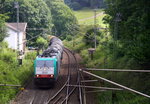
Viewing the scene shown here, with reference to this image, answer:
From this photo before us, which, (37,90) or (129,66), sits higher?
(129,66)

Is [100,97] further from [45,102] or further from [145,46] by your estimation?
[145,46]

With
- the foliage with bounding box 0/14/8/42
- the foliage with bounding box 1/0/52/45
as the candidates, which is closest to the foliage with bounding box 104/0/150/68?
the foliage with bounding box 0/14/8/42

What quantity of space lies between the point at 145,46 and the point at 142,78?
8.56 feet

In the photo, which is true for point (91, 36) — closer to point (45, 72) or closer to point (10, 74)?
point (10, 74)

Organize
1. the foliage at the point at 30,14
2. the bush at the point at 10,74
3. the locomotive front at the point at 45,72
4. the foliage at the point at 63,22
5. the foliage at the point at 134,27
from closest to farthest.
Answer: the foliage at the point at 134,27, the bush at the point at 10,74, the locomotive front at the point at 45,72, the foliage at the point at 30,14, the foliage at the point at 63,22

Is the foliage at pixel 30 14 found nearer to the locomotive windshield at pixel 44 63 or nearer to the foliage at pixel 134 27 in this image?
the locomotive windshield at pixel 44 63

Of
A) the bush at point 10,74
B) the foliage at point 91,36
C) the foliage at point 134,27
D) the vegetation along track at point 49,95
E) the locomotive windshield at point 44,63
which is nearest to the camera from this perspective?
the foliage at point 134,27

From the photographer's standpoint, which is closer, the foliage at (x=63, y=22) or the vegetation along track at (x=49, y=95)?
the vegetation along track at (x=49, y=95)

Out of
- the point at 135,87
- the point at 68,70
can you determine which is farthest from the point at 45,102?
the point at 68,70

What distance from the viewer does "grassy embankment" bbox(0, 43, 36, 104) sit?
1984cm

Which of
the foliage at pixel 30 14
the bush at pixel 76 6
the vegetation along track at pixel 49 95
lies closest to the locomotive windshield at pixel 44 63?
the vegetation along track at pixel 49 95

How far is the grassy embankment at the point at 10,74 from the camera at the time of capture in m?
19.8

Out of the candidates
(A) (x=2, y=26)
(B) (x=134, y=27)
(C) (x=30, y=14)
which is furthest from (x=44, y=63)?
(C) (x=30, y=14)

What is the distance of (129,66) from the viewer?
21.4m
